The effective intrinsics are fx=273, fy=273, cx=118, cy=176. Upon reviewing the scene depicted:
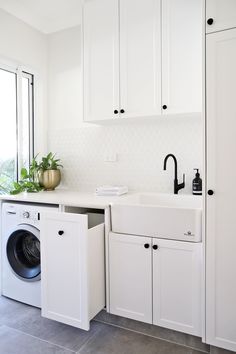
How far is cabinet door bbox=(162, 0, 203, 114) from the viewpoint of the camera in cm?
192

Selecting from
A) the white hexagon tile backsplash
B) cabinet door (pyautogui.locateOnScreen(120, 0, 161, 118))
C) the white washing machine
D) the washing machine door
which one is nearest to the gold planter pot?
the white hexagon tile backsplash

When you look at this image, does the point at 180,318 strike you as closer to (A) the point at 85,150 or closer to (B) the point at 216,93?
(B) the point at 216,93

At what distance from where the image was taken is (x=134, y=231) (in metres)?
1.86

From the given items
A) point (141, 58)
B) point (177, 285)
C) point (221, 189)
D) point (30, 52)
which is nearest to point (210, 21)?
point (141, 58)

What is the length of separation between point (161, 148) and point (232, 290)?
128 cm

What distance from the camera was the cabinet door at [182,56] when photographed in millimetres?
1925

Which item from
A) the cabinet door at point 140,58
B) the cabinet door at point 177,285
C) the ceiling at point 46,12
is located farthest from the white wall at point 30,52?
the cabinet door at point 177,285

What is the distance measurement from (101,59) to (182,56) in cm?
68

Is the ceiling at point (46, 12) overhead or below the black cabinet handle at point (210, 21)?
overhead

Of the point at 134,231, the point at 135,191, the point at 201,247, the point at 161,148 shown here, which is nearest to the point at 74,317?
the point at 134,231

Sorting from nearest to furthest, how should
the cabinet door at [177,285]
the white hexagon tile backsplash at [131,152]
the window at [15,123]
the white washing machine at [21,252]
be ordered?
the cabinet door at [177,285]
the white washing machine at [21,252]
the white hexagon tile backsplash at [131,152]
the window at [15,123]

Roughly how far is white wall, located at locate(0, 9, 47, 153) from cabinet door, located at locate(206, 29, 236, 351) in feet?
6.35

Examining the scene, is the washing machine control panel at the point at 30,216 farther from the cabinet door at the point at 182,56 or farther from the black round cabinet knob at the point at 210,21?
the black round cabinet knob at the point at 210,21

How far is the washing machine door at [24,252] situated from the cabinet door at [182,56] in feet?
4.83
